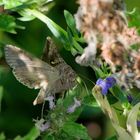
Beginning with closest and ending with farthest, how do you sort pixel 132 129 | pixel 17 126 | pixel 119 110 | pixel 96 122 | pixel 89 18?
pixel 89 18
pixel 132 129
pixel 119 110
pixel 17 126
pixel 96 122

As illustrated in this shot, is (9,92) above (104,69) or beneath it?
beneath

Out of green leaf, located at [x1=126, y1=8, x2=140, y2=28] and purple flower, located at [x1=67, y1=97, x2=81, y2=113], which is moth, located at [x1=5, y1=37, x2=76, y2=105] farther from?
green leaf, located at [x1=126, y1=8, x2=140, y2=28]

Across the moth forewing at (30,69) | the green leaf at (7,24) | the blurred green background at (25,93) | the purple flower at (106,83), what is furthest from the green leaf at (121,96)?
the blurred green background at (25,93)

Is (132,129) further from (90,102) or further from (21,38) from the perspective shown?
(21,38)

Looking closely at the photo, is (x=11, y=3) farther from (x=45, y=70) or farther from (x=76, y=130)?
(x=76, y=130)

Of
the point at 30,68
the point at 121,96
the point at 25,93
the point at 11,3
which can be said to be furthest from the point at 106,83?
the point at 25,93

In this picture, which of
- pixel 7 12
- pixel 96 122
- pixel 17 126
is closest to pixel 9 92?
pixel 17 126
